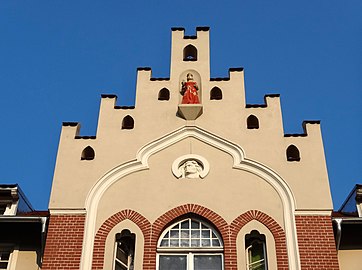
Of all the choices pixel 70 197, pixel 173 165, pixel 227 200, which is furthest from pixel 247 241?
pixel 70 197

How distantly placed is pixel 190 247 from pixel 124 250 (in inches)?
68.6

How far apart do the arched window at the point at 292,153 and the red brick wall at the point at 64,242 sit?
591cm

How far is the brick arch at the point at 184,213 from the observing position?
16.8 metres

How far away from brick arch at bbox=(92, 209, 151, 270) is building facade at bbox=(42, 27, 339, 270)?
3cm

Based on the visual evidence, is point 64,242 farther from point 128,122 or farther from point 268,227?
point 268,227

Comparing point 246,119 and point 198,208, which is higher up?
point 246,119

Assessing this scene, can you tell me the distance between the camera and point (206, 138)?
18.8 meters

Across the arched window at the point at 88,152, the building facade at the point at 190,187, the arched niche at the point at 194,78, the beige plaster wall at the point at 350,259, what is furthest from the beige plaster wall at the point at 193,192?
the arched niche at the point at 194,78

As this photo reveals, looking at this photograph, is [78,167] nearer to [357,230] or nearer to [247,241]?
[247,241]

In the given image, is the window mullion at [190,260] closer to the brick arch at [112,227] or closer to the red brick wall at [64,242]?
the brick arch at [112,227]

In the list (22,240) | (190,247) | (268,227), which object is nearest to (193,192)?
(190,247)

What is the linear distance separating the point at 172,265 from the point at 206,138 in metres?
3.98

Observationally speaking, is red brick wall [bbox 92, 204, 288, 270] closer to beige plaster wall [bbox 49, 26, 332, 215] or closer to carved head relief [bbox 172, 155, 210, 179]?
beige plaster wall [bbox 49, 26, 332, 215]

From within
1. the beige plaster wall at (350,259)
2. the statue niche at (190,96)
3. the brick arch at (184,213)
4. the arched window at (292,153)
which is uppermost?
the statue niche at (190,96)
